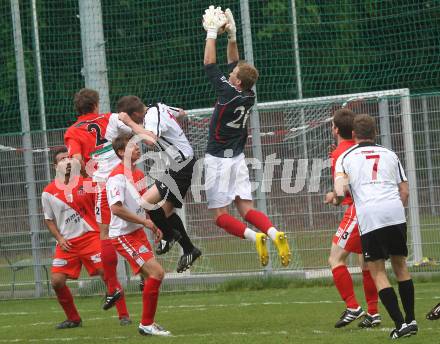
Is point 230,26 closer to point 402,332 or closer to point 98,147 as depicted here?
point 98,147

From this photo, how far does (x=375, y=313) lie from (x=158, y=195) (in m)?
2.63

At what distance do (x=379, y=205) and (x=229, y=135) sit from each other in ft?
7.20

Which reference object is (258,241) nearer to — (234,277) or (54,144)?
(234,277)

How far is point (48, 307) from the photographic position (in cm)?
1550

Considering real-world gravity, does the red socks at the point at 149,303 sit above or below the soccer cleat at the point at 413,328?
above

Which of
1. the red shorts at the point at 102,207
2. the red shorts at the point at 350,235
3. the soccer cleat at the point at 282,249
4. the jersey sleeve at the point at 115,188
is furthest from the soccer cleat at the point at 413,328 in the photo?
the red shorts at the point at 102,207

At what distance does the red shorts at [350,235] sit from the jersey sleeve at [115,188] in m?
2.31

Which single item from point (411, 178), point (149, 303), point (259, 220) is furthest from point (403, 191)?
point (411, 178)

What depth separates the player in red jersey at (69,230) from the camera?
12.2 metres

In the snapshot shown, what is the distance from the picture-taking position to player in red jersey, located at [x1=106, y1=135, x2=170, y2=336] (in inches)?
421

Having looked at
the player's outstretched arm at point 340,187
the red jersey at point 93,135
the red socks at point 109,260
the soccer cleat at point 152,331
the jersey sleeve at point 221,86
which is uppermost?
the jersey sleeve at point 221,86

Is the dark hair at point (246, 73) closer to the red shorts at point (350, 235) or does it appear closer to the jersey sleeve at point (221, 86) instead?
the jersey sleeve at point (221, 86)

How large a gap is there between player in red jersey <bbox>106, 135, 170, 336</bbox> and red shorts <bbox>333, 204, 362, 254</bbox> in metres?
1.88

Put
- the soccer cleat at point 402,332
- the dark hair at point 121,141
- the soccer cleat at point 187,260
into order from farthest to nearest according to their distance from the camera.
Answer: the soccer cleat at point 187,260
the dark hair at point 121,141
the soccer cleat at point 402,332
